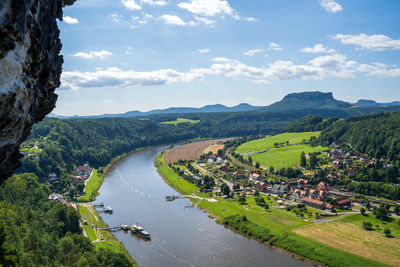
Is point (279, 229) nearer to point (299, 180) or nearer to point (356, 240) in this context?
point (356, 240)

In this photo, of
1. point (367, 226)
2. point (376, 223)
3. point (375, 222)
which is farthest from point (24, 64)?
point (375, 222)

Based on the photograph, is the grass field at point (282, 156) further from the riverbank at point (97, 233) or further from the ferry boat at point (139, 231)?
the riverbank at point (97, 233)

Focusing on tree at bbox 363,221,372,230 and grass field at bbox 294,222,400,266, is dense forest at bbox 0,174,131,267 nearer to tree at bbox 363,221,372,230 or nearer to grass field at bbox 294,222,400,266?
grass field at bbox 294,222,400,266

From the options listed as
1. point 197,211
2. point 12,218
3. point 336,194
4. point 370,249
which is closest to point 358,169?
point 336,194

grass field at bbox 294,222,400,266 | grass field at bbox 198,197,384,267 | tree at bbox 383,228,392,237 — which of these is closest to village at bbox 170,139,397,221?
grass field at bbox 198,197,384,267

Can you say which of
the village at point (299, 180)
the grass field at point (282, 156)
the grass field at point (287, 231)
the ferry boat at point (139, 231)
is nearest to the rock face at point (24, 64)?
the ferry boat at point (139, 231)

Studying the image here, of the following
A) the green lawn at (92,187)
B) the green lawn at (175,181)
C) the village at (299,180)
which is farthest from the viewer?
the green lawn at (175,181)

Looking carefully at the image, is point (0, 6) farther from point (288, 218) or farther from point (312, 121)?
point (312, 121)
